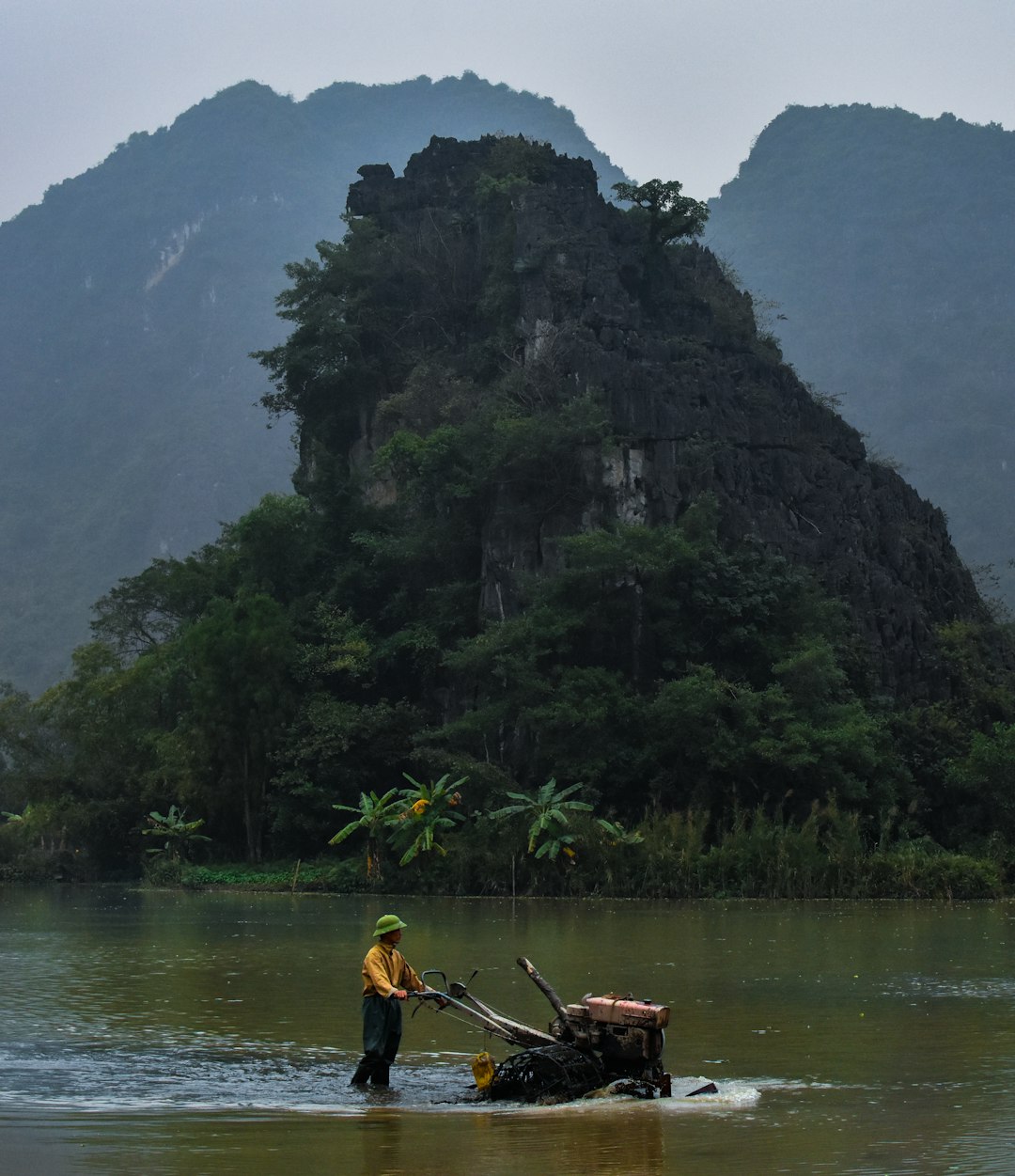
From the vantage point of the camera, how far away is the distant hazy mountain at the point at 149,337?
125 metres

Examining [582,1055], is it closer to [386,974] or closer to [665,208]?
[386,974]

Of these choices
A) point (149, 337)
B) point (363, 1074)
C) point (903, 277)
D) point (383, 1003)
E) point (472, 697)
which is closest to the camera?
point (383, 1003)

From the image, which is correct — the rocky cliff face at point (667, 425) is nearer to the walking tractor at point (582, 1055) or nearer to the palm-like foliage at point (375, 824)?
the palm-like foliage at point (375, 824)

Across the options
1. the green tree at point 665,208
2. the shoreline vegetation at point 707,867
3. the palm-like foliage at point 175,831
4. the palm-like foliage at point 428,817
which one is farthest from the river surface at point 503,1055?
the green tree at point 665,208

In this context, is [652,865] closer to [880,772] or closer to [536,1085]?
[880,772]

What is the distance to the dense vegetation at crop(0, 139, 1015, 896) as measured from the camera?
1649 inches

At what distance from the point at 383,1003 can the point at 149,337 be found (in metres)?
152

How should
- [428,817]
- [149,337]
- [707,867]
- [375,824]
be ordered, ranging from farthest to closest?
[149,337] → [375,824] → [428,817] → [707,867]

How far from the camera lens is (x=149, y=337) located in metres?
158

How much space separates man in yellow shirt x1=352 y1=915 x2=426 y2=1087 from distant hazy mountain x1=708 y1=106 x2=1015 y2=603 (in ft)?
248

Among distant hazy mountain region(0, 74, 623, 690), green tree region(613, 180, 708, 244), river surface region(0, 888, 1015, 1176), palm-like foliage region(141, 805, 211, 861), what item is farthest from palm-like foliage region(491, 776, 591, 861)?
distant hazy mountain region(0, 74, 623, 690)

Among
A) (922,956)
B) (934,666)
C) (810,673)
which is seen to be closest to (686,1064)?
(922,956)

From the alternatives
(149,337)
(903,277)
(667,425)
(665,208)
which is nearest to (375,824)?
(667,425)

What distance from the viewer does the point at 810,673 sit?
44094mm
